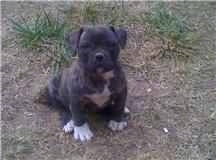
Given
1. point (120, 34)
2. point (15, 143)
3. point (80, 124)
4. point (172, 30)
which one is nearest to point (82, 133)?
point (80, 124)

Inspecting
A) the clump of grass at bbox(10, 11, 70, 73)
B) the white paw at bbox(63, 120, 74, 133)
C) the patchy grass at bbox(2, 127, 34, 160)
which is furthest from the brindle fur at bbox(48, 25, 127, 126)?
the clump of grass at bbox(10, 11, 70, 73)

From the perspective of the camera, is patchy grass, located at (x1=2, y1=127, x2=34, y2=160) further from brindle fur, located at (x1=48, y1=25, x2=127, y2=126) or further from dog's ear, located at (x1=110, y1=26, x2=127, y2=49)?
dog's ear, located at (x1=110, y1=26, x2=127, y2=49)

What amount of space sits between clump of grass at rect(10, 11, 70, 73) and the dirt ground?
107 mm

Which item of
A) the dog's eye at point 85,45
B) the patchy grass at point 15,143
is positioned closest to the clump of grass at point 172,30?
the dog's eye at point 85,45

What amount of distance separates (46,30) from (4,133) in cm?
166

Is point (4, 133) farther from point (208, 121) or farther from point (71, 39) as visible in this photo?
point (208, 121)

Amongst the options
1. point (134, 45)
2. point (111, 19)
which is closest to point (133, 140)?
point (134, 45)

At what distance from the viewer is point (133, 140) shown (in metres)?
5.26

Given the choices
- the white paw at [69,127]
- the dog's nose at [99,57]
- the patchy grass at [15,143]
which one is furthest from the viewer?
the white paw at [69,127]

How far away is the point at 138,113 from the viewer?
563 cm

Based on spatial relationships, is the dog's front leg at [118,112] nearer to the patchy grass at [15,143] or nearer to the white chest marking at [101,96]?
the white chest marking at [101,96]

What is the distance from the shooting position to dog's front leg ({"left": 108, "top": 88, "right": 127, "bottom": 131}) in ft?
16.8

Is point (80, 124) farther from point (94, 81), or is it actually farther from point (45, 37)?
point (45, 37)

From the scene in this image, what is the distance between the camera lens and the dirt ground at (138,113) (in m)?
5.12
